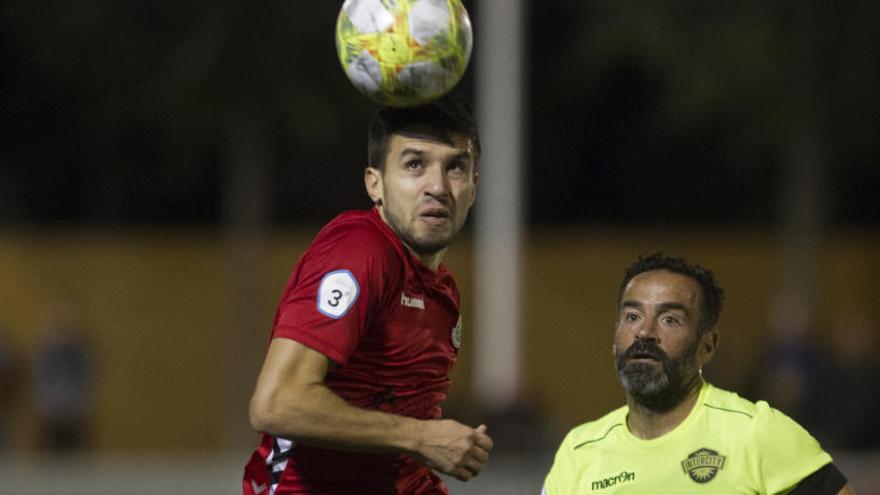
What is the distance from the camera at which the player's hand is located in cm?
466

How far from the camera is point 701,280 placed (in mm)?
5184

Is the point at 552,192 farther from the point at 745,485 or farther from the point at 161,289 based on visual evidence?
the point at 745,485

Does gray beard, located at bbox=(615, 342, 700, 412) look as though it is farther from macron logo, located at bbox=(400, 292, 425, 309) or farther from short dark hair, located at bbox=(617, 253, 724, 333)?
macron logo, located at bbox=(400, 292, 425, 309)

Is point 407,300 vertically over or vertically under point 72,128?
under

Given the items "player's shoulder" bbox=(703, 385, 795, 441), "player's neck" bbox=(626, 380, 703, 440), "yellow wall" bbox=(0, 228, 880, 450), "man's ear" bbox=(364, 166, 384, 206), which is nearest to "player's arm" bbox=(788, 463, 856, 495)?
"player's shoulder" bbox=(703, 385, 795, 441)

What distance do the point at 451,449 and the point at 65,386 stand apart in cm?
1141

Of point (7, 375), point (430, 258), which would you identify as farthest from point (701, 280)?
point (7, 375)

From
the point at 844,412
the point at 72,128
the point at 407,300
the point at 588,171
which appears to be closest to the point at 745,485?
the point at 407,300

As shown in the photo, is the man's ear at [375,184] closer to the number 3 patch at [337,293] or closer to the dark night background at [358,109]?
the number 3 patch at [337,293]

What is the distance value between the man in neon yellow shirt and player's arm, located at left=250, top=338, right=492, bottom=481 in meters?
0.55

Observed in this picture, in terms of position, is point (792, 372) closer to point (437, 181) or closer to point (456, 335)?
point (456, 335)

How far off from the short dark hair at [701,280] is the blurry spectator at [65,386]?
432 inches

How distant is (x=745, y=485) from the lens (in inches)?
189

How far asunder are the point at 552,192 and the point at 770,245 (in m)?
3.39
